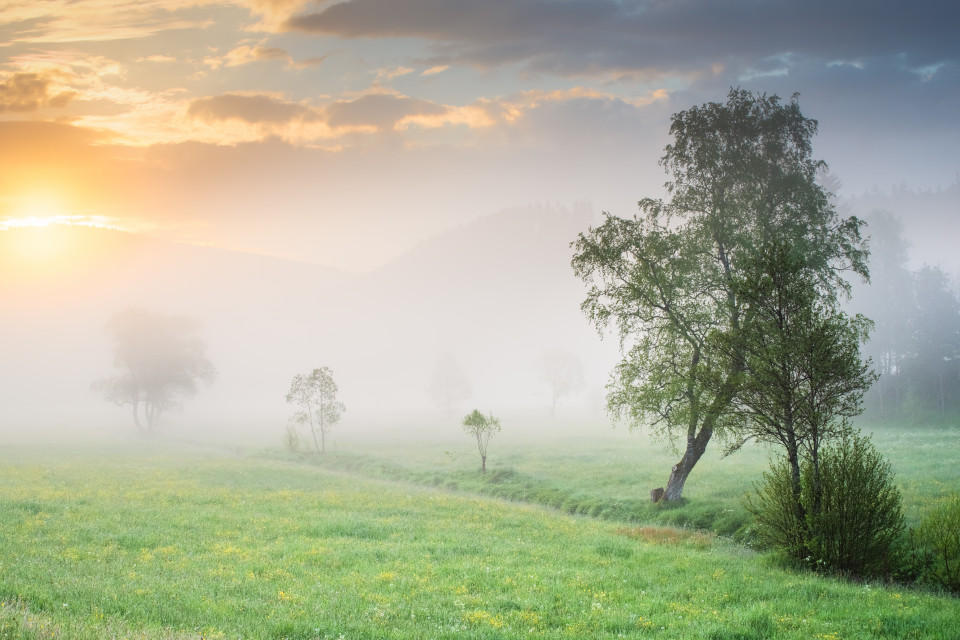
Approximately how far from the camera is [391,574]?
1476 cm

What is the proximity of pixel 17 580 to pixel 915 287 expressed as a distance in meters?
101

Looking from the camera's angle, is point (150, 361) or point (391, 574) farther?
point (150, 361)

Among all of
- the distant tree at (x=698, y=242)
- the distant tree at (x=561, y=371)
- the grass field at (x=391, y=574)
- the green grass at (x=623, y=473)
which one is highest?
the distant tree at (x=698, y=242)

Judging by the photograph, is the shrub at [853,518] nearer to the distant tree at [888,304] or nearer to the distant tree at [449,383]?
the distant tree at [888,304]

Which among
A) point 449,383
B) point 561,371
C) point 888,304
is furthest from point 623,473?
point 561,371

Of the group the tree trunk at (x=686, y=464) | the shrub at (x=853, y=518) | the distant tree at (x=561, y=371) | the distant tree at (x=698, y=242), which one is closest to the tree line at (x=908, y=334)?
the distant tree at (x=698, y=242)

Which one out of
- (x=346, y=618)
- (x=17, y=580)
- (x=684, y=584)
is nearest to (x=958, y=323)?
(x=684, y=584)

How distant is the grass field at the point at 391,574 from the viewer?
10727 mm

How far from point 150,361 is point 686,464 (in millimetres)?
93063

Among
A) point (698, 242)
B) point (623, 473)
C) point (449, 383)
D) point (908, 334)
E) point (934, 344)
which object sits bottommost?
point (623, 473)

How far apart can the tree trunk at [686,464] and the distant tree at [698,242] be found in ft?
0.20

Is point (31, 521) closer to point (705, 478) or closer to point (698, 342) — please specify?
point (698, 342)

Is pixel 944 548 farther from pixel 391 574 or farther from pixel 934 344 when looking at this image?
pixel 934 344

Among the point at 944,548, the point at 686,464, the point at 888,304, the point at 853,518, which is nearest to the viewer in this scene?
the point at 944,548
